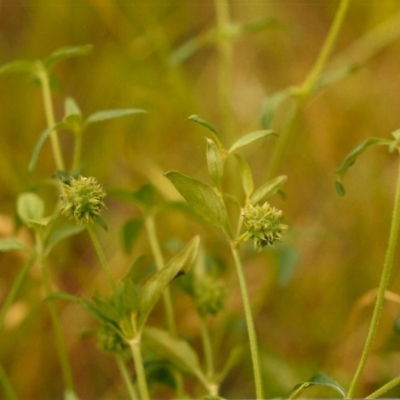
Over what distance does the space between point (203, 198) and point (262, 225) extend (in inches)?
2.2

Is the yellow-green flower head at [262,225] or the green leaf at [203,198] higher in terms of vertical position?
the green leaf at [203,198]

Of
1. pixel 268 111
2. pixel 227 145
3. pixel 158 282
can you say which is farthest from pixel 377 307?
pixel 227 145

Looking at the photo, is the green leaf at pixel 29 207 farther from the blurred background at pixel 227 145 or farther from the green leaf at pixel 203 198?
the blurred background at pixel 227 145

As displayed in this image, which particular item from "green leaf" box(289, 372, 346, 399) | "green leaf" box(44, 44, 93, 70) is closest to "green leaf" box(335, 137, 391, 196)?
"green leaf" box(289, 372, 346, 399)

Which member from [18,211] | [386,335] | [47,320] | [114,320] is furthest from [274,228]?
[47,320]

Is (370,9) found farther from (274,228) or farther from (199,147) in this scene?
A: (274,228)

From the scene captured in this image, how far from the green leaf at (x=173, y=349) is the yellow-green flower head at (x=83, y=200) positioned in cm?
20

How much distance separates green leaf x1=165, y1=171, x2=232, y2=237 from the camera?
625 mm

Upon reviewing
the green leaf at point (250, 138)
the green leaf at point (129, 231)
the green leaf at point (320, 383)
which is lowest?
the green leaf at point (320, 383)

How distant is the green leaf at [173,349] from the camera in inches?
31.0

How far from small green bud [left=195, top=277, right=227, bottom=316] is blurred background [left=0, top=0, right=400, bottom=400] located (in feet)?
0.54

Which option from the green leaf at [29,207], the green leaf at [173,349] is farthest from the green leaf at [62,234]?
the green leaf at [173,349]

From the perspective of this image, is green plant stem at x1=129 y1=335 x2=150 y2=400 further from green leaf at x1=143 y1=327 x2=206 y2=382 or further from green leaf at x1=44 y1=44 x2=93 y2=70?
green leaf at x1=44 y1=44 x2=93 y2=70

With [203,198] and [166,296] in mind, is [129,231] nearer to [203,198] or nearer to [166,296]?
[166,296]
